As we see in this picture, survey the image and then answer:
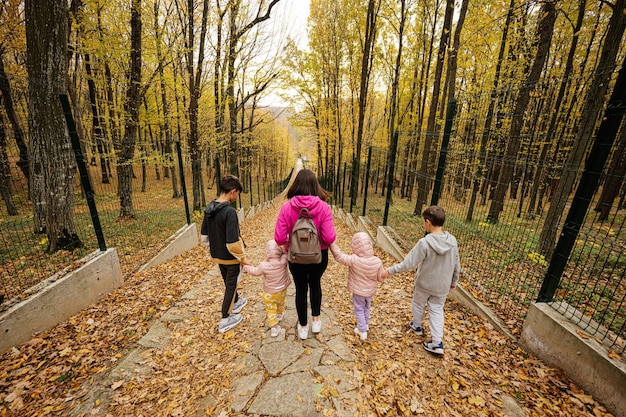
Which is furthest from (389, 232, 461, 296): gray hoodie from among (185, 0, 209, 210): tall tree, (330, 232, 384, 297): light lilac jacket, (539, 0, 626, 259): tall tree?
(185, 0, 209, 210): tall tree

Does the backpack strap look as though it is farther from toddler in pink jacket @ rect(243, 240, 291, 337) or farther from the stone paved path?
the stone paved path

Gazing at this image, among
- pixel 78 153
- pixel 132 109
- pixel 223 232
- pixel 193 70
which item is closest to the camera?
pixel 223 232

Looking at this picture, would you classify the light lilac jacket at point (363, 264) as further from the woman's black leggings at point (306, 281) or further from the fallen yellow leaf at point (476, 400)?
the fallen yellow leaf at point (476, 400)

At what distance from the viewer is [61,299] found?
329 cm

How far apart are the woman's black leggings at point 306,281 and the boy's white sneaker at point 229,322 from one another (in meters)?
1.09

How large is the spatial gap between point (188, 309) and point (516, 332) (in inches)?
180

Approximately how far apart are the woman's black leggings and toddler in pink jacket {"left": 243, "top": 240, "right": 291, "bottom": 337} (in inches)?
8.4

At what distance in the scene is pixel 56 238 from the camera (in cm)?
458

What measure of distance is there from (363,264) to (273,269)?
3.42ft

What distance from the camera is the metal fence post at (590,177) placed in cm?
220

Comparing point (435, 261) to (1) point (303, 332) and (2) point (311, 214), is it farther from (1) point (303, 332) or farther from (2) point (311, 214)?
(1) point (303, 332)

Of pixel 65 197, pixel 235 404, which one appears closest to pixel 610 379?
pixel 235 404

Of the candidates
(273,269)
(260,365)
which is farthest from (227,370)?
(273,269)

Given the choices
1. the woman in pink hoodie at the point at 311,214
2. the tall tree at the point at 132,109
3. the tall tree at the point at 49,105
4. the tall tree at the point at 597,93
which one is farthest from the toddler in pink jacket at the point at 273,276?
the tall tree at the point at 132,109
